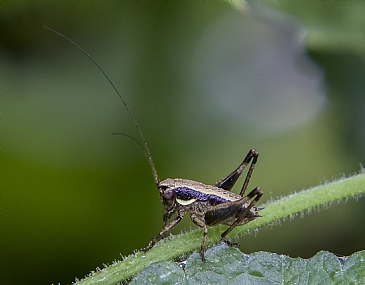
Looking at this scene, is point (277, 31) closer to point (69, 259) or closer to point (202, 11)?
point (202, 11)

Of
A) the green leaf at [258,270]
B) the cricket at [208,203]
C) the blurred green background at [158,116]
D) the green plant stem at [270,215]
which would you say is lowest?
the green leaf at [258,270]

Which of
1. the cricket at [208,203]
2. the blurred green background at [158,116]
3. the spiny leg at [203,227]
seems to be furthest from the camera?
the blurred green background at [158,116]

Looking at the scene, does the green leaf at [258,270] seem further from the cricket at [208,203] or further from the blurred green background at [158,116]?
the blurred green background at [158,116]

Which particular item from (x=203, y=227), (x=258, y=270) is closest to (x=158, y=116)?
(x=203, y=227)

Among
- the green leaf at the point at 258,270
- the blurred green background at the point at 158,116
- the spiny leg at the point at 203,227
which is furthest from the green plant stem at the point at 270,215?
the blurred green background at the point at 158,116

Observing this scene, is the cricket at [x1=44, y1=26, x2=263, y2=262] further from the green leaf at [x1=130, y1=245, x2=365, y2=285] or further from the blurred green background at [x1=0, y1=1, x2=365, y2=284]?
the blurred green background at [x1=0, y1=1, x2=365, y2=284]
